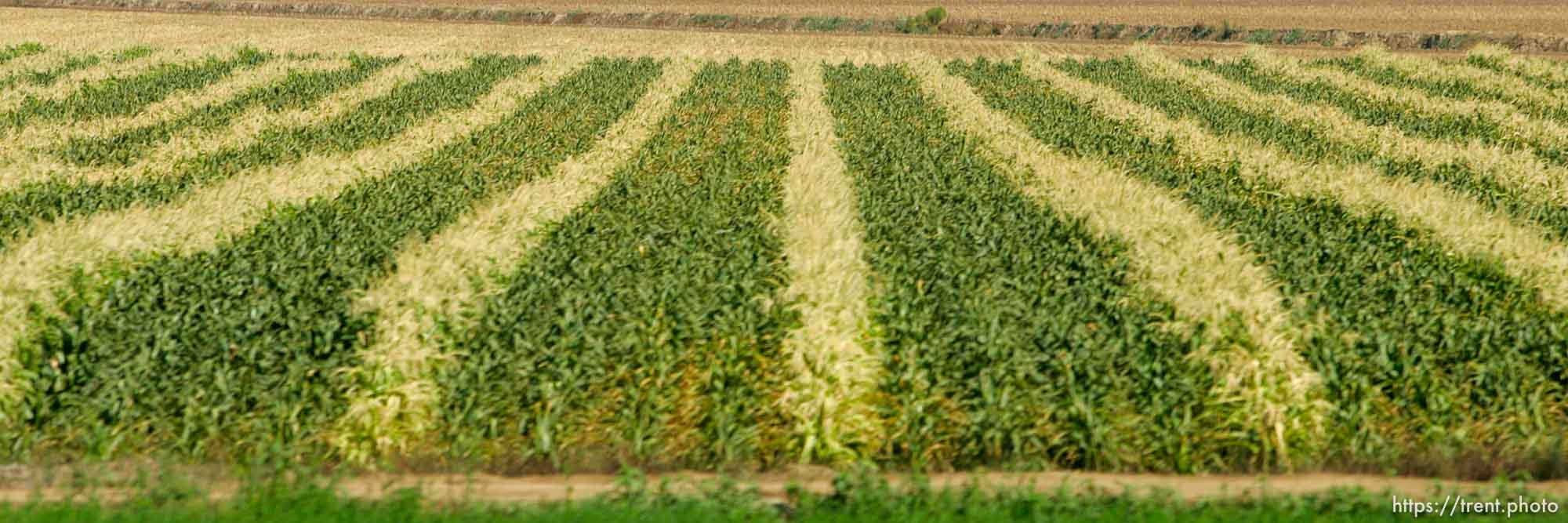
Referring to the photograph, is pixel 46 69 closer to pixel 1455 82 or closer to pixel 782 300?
pixel 782 300

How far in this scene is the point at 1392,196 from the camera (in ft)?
51.0

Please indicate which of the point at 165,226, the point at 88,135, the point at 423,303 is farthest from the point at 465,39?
the point at 423,303

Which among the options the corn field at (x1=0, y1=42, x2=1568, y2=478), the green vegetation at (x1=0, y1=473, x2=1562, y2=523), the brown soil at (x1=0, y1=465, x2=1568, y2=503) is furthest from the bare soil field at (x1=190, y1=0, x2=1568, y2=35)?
the green vegetation at (x1=0, y1=473, x2=1562, y2=523)

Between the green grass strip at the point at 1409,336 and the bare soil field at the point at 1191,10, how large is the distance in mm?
45067

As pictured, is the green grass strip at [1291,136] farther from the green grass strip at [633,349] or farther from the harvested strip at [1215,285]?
the green grass strip at [633,349]

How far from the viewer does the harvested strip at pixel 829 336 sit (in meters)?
8.68

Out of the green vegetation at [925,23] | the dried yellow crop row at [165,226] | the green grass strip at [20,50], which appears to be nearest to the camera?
the dried yellow crop row at [165,226]

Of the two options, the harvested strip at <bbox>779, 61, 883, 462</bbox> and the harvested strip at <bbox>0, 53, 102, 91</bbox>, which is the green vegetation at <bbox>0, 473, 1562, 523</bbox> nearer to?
the harvested strip at <bbox>779, 61, 883, 462</bbox>

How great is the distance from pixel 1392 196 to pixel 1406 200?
1.00 ft

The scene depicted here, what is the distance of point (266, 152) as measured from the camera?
19.2m

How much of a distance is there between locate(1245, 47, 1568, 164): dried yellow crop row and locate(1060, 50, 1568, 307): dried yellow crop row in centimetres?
532

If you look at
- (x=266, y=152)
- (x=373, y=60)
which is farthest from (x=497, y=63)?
(x=266, y=152)

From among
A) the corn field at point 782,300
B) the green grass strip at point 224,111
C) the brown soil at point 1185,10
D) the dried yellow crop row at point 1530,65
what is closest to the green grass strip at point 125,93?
the green grass strip at point 224,111

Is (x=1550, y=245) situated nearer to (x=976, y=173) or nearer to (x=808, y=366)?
(x=976, y=173)
